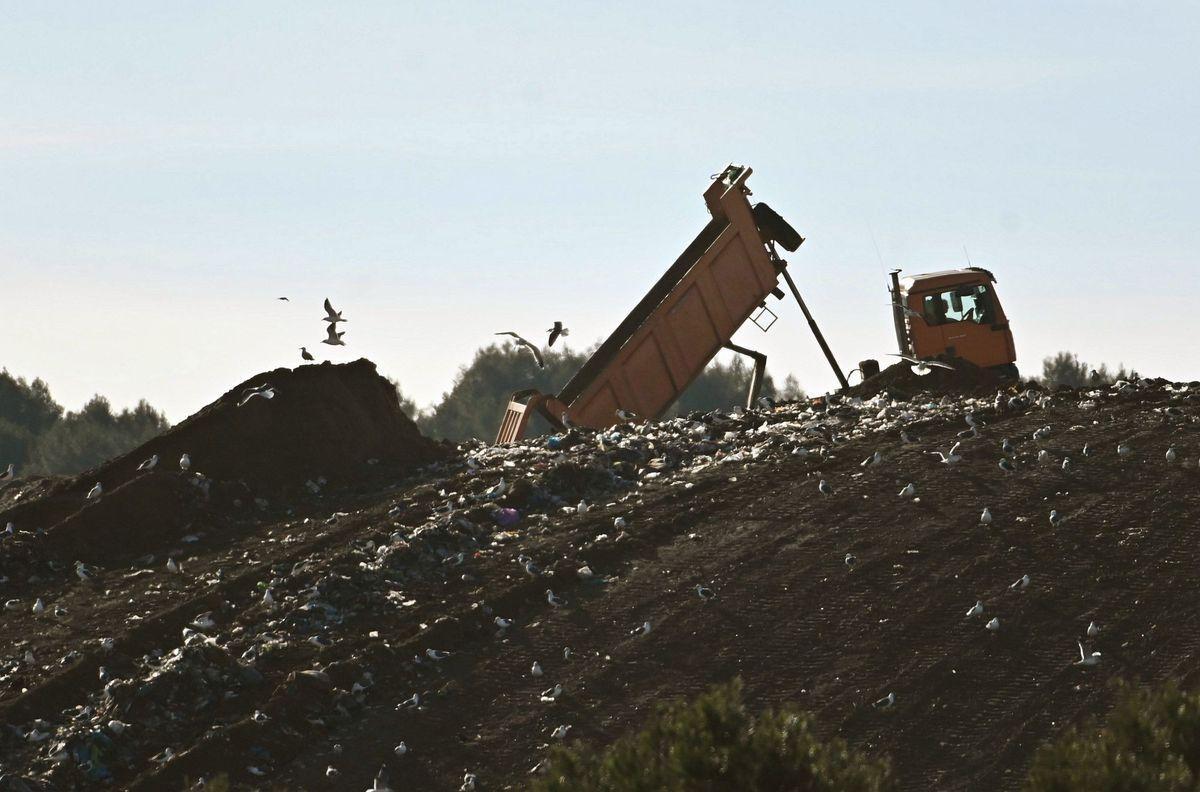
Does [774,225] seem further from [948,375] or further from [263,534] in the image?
[263,534]

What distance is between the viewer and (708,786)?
256 inches

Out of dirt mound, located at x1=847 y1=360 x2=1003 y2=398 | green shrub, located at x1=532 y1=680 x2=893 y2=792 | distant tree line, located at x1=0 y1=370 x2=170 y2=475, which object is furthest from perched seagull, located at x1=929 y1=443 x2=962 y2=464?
distant tree line, located at x1=0 y1=370 x2=170 y2=475

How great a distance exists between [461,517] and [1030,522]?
4508 mm

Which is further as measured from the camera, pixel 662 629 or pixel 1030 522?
pixel 1030 522

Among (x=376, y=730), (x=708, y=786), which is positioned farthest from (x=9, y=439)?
(x=708, y=786)

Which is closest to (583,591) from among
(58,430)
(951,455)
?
(951,455)

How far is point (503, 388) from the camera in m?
51.6

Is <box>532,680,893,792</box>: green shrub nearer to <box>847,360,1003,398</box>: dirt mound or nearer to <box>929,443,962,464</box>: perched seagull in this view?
<box>929,443,962,464</box>: perched seagull

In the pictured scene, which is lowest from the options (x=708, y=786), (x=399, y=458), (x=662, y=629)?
(x=708, y=786)

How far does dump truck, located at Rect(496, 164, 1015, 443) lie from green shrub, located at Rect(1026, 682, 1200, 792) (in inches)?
445

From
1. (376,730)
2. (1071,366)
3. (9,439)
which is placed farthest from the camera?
(1071,366)

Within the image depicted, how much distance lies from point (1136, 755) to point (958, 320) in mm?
14091

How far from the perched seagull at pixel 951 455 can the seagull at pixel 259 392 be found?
6240mm

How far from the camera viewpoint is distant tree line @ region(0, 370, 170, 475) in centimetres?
4119
